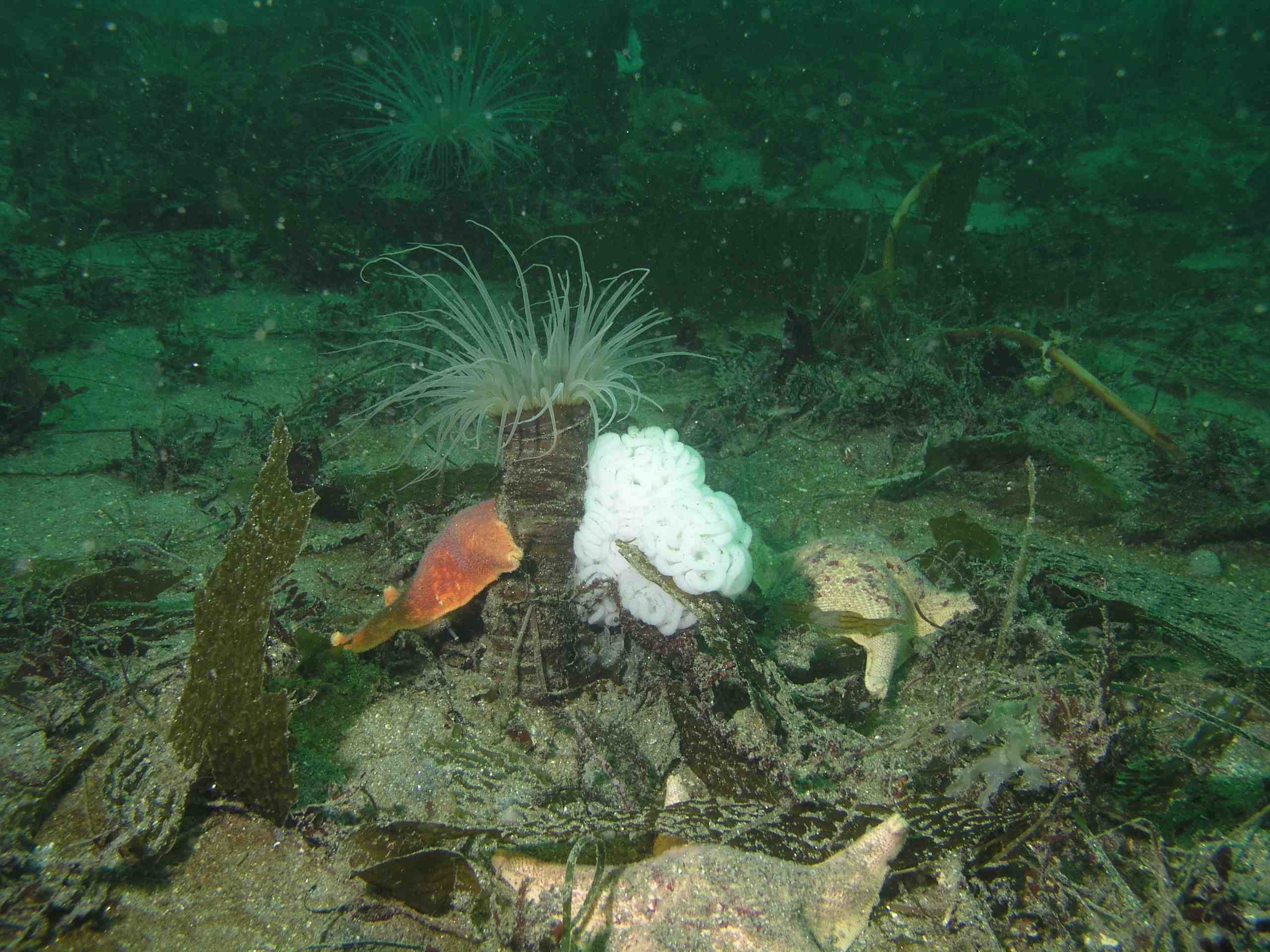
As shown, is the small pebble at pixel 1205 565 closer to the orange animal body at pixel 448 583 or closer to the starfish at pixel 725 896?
the starfish at pixel 725 896

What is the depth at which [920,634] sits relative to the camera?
2.79 meters

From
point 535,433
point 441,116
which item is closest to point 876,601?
point 535,433

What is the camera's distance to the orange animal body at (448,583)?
2521 millimetres

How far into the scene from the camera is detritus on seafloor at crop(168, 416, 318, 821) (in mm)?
1979

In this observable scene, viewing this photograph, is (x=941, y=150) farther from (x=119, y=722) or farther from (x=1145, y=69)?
(x=119, y=722)

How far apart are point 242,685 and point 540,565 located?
3.68 feet

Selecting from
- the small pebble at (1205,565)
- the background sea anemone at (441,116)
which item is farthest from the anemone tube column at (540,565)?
the background sea anemone at (441,116)

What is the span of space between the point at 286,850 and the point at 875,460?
407 centimetres

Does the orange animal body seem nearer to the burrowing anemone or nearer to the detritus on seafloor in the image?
the burrowing anemone

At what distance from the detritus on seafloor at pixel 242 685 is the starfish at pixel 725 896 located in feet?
2.80

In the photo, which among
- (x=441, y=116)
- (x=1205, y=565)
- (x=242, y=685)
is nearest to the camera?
(x=242, y=685)

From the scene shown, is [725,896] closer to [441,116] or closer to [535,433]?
[535,433]

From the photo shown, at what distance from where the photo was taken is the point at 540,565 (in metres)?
2.60

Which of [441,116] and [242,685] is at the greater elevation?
[441,116]
